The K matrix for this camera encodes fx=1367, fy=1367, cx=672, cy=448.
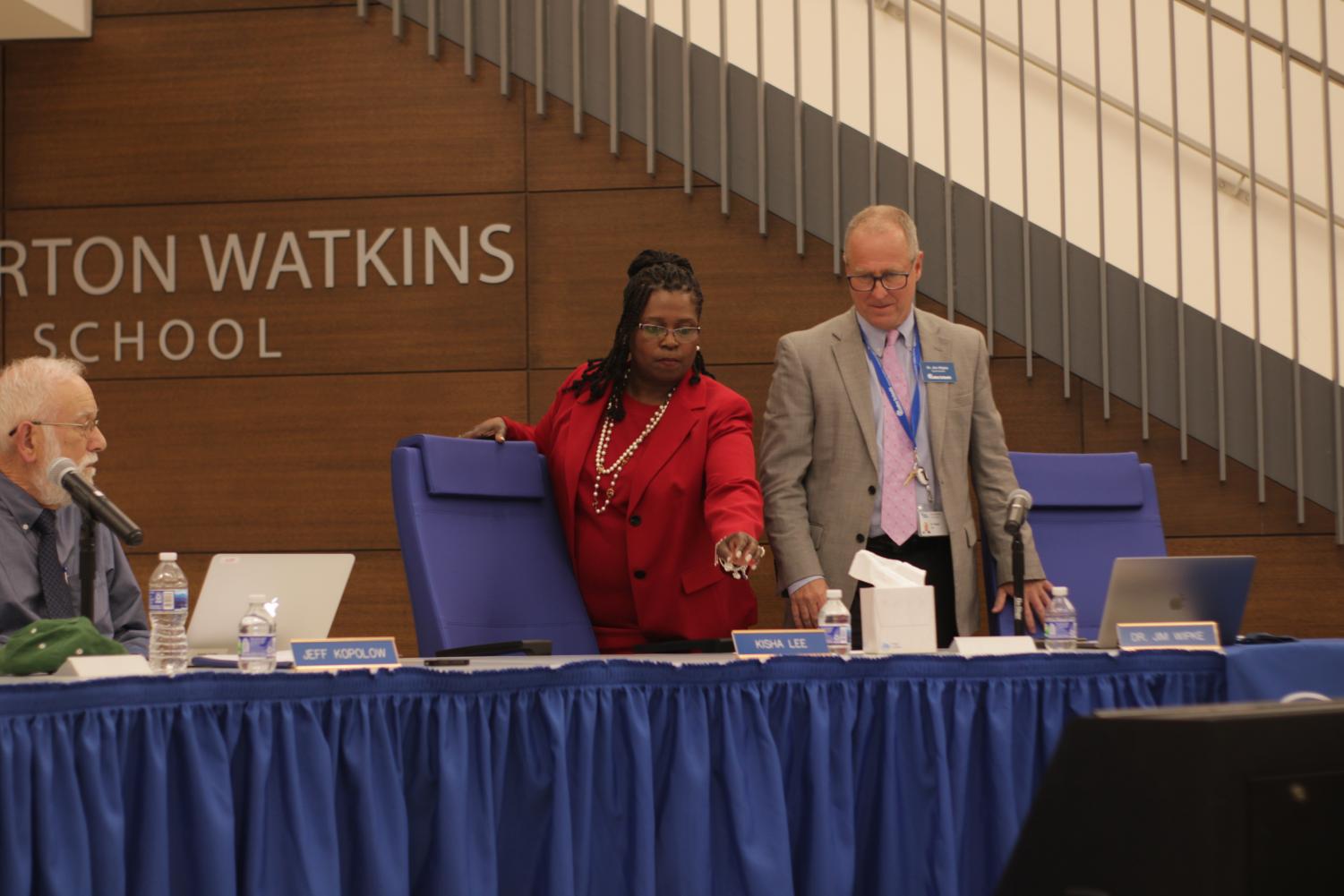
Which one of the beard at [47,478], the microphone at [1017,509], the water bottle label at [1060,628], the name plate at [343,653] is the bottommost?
the water bottle label at [1060,628]

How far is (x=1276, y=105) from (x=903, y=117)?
1369 millimetres

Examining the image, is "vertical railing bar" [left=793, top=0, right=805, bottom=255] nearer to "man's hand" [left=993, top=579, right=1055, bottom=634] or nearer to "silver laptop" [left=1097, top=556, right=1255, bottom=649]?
"man's hand" [left=993, top=579, right=1055, bottom=634]

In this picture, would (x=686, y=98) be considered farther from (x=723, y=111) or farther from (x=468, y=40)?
(x=468, y=40)

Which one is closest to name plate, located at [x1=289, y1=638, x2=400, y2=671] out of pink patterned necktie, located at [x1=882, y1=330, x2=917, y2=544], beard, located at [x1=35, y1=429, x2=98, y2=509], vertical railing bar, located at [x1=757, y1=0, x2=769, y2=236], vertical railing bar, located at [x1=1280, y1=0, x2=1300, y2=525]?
beard, located at [x1=35, y1=429, x2=98, y2=509]

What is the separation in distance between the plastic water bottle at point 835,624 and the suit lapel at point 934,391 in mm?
942

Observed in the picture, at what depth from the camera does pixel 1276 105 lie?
5.04 m

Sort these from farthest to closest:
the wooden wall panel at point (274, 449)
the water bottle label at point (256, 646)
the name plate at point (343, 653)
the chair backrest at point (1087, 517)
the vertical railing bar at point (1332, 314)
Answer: the wooden wall panel at point (274, 449) < the vertical railing bar at point (1332, 314) < the chair backrest at point (1087, 517) < the water bottle label at point (256, 646) < the name plate at point (343, 653)

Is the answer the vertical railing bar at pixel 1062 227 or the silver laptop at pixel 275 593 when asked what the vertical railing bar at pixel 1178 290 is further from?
the silver laptop at pixel 275 593

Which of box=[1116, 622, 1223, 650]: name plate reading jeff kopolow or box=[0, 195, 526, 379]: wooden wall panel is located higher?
box=[0, 195, 526, 379]: wooden wall panel

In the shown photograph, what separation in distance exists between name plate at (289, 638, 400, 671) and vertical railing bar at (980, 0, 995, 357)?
10.3ft

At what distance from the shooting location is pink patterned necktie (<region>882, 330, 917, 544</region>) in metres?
3.46

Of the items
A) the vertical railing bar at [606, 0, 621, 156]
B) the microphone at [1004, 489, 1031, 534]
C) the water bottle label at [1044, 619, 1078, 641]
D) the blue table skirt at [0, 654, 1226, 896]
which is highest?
the vertical railing bar at [606, 0, 621, 156]

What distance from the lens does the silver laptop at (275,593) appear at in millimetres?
2602

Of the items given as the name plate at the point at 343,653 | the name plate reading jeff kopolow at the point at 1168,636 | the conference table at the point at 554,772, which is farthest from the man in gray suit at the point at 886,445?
the name plate at the point at 343,653
